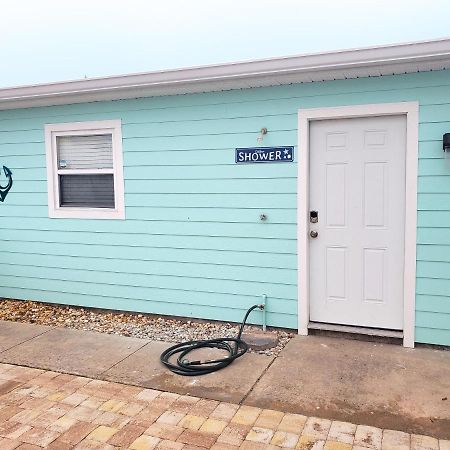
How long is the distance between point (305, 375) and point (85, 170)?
10.9 ft

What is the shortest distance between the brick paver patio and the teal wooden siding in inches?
A: 63.0

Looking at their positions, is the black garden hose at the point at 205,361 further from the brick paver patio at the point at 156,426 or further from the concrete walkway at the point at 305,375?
the brick paver patio at the point at 156,426

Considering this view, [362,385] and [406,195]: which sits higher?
[406,195]

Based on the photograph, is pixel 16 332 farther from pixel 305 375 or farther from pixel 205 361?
pixel 305 375

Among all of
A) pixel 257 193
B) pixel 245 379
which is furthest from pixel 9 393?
pixel 257 193

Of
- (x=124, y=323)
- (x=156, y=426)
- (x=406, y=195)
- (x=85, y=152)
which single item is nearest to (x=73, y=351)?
(x=124, y=323)

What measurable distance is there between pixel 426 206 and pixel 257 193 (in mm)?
1517

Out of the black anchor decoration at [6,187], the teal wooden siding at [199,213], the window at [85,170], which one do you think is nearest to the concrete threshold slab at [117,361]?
the teal wooden siding at [199,213]

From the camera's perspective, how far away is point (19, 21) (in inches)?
717

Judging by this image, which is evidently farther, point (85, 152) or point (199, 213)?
point (85, 152)

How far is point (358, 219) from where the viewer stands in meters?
4.28

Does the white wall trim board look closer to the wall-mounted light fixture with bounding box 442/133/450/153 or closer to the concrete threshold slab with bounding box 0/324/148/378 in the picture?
the wall-mounted light fixture with bounding box 442/133/450/153

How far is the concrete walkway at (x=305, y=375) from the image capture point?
308 cm

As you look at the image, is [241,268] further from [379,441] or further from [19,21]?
[19,21]
